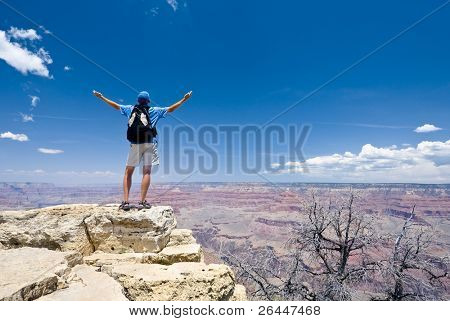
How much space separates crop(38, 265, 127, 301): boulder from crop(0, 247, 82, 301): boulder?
11 cm

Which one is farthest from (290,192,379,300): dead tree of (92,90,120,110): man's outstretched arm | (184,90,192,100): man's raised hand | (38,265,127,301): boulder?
(38,265,127,301): boulder

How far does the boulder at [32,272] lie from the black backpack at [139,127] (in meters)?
2.18

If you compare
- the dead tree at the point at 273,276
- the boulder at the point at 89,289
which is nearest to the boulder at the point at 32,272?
the boulder at the point at 89,289

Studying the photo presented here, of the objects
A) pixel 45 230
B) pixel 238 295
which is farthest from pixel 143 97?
pixel 238 295

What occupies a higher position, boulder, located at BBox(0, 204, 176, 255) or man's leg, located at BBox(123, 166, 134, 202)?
man's leg, located at BBox(123, 166, 134, 202)

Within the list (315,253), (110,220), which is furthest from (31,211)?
(315,253)

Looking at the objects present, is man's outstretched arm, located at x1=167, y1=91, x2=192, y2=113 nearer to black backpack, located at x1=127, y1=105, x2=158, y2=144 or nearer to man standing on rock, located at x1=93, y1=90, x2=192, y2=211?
man standing on rock, located at x1=93, y1=90, x2=192, y2=211

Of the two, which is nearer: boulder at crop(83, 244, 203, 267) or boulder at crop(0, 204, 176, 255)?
boulder at crop(83, 244, 203, 267)

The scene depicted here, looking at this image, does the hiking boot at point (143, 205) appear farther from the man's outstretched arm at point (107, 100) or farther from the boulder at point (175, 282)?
the man's outstretched arm at point (107, 100)

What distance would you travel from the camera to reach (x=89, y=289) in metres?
3.47

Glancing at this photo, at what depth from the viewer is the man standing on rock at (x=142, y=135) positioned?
18.1 feet

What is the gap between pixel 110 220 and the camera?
17.3ft

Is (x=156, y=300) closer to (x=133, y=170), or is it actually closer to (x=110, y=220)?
(x=110, y=220)

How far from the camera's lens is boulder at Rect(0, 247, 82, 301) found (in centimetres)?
300
